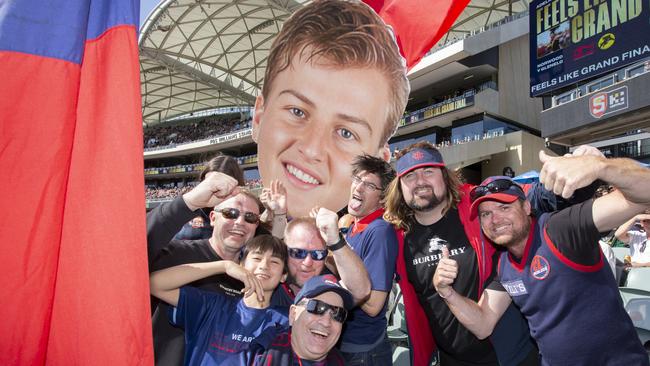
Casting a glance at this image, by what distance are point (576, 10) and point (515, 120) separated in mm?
11748

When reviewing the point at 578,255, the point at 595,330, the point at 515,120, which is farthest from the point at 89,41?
the point at 515,120

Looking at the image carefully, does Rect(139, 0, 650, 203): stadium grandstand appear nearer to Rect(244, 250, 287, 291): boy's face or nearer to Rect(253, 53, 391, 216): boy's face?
Rect(253, 53, 391, 216): boy's face

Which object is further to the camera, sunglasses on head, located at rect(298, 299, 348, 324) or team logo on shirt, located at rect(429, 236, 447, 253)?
team logo on shirt, located at rect(429, 236, 447, 253)

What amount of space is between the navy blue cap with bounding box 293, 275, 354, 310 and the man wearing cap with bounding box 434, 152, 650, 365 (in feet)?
1.67

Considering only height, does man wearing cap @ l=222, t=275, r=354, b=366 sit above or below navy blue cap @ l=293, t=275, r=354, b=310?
below

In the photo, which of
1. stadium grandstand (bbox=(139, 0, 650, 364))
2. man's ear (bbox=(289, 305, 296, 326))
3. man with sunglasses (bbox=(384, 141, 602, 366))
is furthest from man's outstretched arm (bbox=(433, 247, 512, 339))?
stadium grandstand (bbox=(139, 0, 650, 364))

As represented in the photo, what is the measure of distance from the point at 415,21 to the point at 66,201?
124 inches

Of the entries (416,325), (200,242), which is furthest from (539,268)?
(200,242)

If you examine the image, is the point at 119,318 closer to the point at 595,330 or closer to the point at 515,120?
the point at 595,330

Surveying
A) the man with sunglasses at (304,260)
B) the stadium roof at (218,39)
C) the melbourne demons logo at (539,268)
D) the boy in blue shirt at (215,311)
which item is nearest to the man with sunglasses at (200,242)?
the boy in blue shirt at (215,311)

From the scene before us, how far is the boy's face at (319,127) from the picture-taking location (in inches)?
117

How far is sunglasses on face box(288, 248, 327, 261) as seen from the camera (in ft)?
8.15

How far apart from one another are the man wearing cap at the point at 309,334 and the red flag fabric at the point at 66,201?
28.5 inches

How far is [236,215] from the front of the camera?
2557 mm
